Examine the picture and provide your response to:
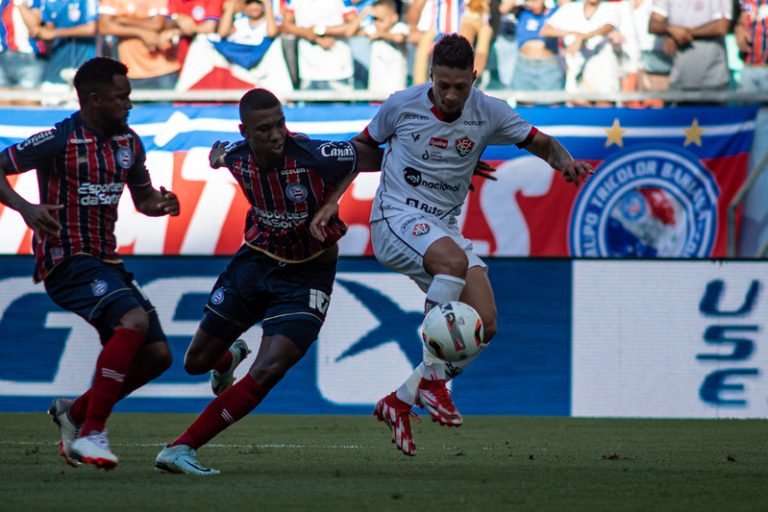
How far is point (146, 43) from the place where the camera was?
14.5 metres

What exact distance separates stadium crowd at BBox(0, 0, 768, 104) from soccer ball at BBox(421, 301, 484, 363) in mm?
7709

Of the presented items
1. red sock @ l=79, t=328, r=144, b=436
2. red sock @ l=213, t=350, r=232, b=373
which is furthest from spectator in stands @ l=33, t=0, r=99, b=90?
red sock @ l=79, t=328, r=144, b=436

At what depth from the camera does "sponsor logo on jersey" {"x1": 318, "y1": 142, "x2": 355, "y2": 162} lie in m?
6.70

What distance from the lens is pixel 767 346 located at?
10.6m

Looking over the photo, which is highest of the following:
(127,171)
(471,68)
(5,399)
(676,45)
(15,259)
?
(471,68)

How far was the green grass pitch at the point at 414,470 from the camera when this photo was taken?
511cm

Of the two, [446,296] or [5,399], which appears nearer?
[446,296]

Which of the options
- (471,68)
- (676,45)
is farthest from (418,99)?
(676,45)

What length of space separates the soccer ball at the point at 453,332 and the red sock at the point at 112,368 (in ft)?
4.74

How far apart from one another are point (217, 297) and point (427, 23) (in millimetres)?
7894

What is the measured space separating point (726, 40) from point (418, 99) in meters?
7.95

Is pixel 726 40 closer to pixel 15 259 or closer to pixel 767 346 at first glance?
pixel 767 346

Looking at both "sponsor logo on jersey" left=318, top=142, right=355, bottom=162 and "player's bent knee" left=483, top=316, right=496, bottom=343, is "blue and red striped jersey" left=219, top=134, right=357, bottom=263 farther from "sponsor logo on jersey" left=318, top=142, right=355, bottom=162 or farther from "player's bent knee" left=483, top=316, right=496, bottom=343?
"player's bent knee" left=483, top=316, right=496, bottom=343

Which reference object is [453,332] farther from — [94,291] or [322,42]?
[322,42]
